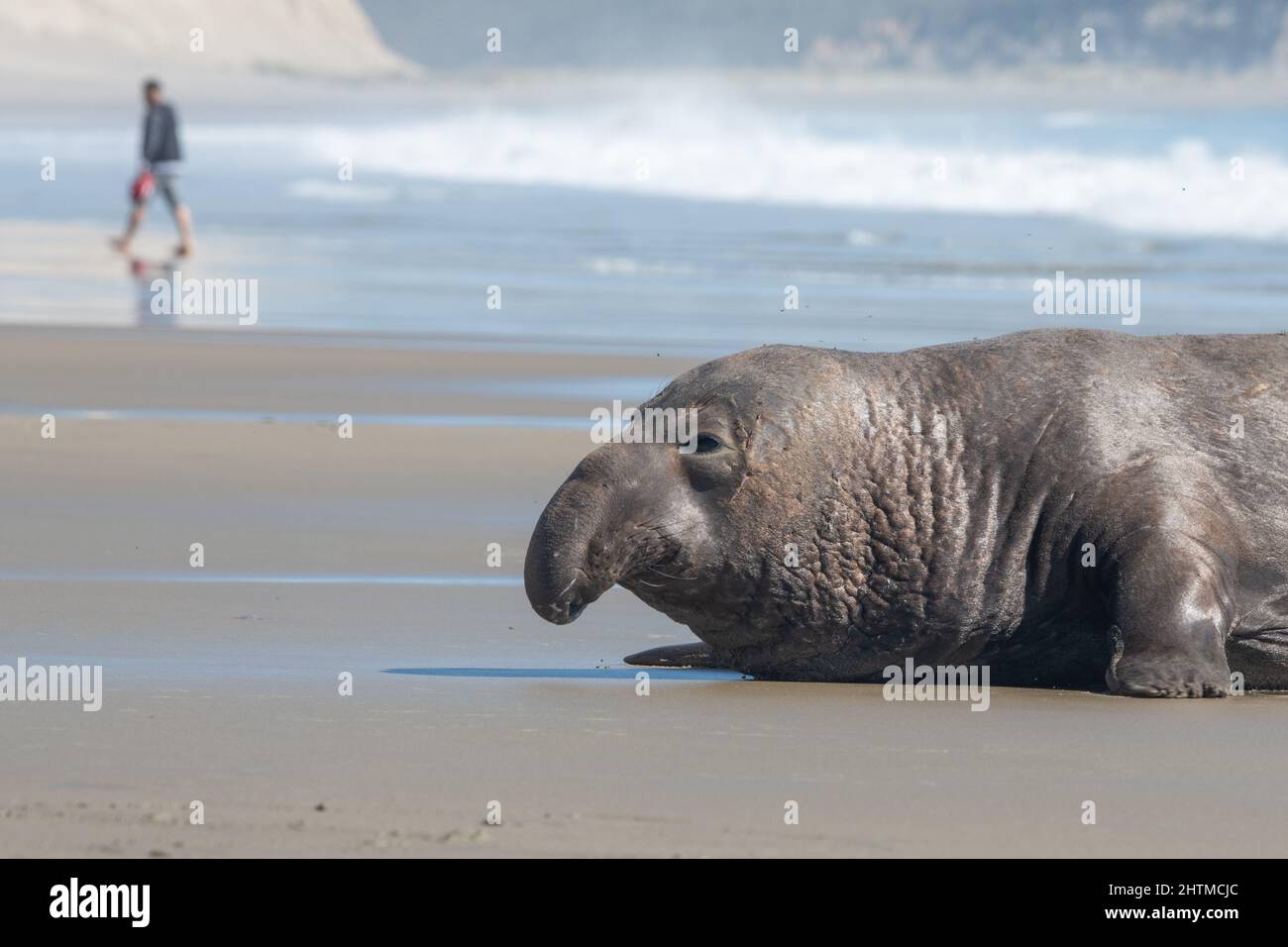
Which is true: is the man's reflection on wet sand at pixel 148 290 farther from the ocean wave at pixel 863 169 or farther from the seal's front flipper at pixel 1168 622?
the ocean wave at pixel 863 169

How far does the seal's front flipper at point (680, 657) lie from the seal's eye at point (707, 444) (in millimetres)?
817

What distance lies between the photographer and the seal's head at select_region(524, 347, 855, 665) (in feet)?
23.5

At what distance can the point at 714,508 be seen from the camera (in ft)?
24.1

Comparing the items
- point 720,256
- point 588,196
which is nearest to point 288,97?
point 588,196

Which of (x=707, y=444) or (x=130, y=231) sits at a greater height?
(x=130, y=231)

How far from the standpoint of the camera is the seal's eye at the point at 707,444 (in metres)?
7.38

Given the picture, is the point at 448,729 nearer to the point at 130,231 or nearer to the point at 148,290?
the point at 148,290

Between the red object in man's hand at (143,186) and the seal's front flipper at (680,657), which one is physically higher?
the red object in man's hand at (143,186)

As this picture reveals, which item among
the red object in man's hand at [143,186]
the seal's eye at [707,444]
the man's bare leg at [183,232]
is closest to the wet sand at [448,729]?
the seal's eye at [707,444]

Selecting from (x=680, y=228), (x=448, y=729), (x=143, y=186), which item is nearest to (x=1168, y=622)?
(x=448, y=729)

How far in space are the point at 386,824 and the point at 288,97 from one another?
106 meters

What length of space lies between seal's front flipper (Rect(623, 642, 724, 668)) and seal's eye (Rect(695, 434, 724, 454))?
82 cm

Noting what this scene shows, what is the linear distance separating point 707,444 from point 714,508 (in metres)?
0.21

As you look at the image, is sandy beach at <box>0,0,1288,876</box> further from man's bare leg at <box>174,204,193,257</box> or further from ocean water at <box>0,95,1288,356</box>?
man's bare leg at <box>174,204,193,257</box>
